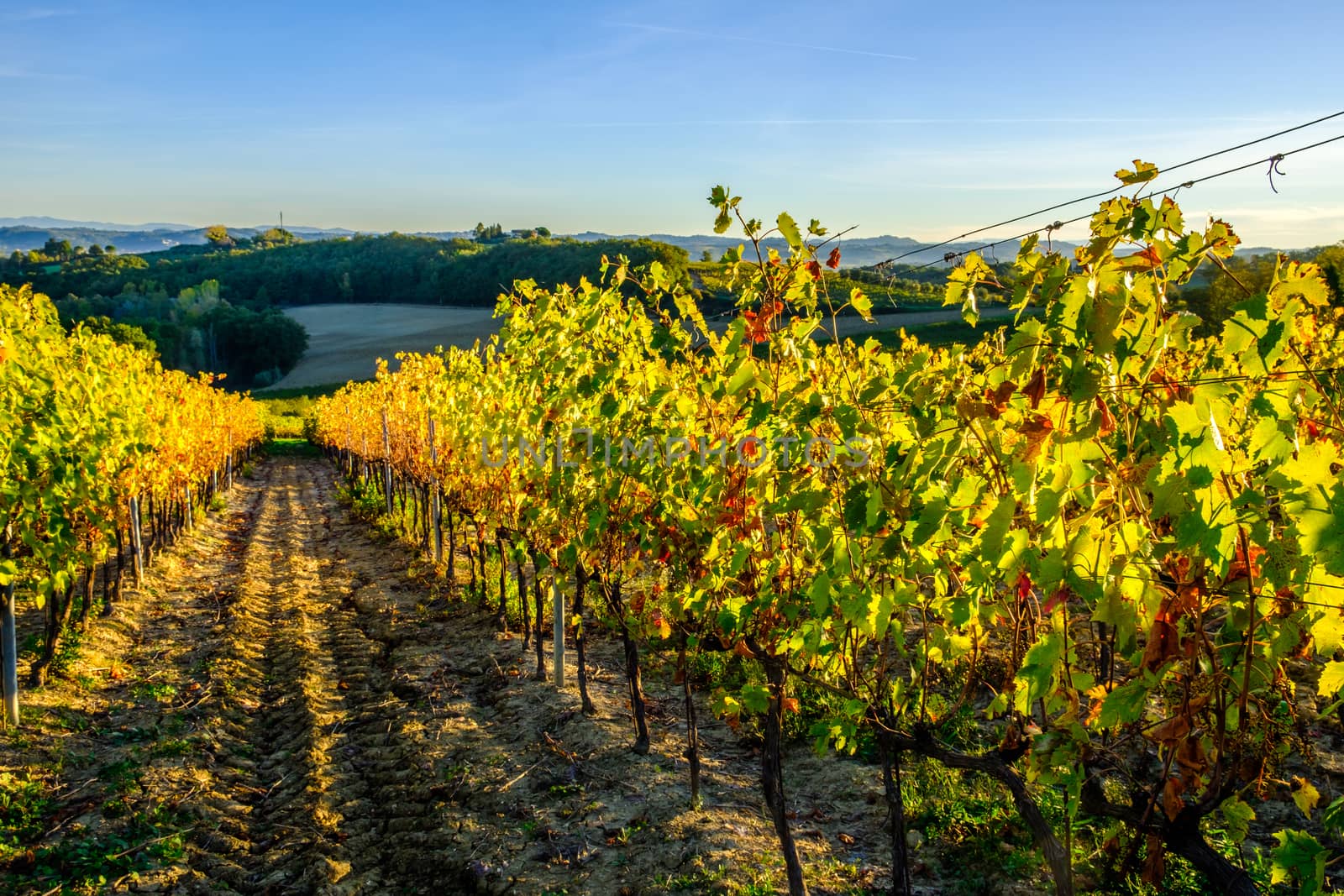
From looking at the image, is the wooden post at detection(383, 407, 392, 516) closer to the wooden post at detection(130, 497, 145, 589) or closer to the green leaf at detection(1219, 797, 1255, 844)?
the wooden post at detection(130, 497, 145, 589)

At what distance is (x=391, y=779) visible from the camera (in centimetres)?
565

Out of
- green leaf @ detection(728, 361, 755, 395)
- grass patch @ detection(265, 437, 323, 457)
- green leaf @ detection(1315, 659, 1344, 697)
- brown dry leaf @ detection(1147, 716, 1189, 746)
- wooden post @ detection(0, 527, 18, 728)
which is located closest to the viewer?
green leaf @ detection(1315, 659, 1344, 697)

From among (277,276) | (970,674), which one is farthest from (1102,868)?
(277,276)

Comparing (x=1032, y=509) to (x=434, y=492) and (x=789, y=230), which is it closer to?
(x=789, y=230)

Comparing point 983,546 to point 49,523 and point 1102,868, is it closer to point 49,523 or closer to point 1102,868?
point 1102,868

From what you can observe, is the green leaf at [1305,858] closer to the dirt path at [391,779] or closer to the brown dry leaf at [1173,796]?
the brown dry leaf at [1173,796]

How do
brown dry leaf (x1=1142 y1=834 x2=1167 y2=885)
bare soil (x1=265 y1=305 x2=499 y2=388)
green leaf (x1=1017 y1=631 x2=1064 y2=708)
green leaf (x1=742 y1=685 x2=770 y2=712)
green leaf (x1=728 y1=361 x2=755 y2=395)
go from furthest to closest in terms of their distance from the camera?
bare soil (x1=265 y1=305 x2=499 y2=388) → green leaf (x1=742 y1=685 x2=770 y2=712) → green leaf (x1=728 y1=361 x2=755 y2=395) → brown dry leaf (x1=1142 y1=834 x2=1167 y2=885) → green leaf (x1=1017 y1=631 x2=1064 y2=708)

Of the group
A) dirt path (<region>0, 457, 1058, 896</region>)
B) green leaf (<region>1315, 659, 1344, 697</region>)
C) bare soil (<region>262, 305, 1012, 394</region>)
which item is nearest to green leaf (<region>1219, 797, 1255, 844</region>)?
green leaf (<region>1315, 659, 1344, 697</region>)

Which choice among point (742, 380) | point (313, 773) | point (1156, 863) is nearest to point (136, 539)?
point (313, 773)

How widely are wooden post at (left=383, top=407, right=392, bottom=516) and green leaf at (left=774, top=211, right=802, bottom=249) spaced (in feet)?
40.7

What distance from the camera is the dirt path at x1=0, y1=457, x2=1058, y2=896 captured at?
451 centimetres

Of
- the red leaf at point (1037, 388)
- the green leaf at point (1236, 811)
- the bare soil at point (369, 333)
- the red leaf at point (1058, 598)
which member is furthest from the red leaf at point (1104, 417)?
the bare soil at point (369, 333)

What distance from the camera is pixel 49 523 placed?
6238mm

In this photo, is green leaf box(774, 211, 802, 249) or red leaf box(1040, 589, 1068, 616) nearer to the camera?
red leaf box(1040, 589, 1068, 616)
